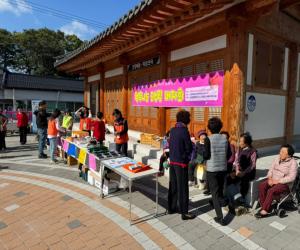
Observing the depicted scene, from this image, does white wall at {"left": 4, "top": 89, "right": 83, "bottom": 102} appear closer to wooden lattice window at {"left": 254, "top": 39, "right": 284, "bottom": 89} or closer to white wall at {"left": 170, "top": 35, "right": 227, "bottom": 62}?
white wall at {"left": 170, "top": 35, "right": 227, "bottom": 62}

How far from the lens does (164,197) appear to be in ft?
16.3

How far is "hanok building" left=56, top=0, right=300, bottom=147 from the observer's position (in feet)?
17.3

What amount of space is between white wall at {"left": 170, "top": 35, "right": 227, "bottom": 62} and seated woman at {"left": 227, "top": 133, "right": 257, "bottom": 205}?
2812mm

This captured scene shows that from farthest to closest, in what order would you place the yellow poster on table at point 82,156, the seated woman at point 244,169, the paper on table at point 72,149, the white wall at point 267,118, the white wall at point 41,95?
the white wall at point 41,95, the paper on table at point 72,149, the white wall at point 267,118, the yellow poster on table at point 82,156, the seated woman at point 244,169

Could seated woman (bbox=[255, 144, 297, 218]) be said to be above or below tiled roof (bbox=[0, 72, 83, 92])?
below

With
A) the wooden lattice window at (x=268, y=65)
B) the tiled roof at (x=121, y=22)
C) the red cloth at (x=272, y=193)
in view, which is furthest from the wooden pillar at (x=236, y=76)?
the tiled roof at (x=121, y=22)

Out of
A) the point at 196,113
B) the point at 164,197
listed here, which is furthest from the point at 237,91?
the point at 164,197

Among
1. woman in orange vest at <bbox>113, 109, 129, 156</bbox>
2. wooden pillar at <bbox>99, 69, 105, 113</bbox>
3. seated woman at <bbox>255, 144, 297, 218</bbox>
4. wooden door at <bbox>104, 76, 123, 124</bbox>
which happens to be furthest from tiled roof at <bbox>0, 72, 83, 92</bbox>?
seated woman at <bbox>255, 144, 297, 218</bbox>

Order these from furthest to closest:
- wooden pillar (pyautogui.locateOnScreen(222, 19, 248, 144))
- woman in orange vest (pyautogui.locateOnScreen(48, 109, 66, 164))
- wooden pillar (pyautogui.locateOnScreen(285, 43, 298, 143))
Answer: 1. woman in orange vest (pyautogui.locateOnScreen(48, 109, 66, 164))
2. wooden pillar (pyautogui.locateOnScreen(285, 43, 298, 143))
3. wooden pillar (pyautogui.locateOnScreen(222, 19, 248, 144))

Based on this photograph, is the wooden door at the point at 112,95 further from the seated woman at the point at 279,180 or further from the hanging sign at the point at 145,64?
the seated woman at the point at 279,180

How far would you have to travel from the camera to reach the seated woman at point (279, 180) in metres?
3.94

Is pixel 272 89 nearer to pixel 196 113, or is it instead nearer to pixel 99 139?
pixel 196 113

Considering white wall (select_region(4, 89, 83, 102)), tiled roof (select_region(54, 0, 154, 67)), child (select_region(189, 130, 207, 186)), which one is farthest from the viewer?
white wall (select_region(4, 89, 83, 102))

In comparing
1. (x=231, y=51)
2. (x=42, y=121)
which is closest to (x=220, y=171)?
(x=231, y=51)
